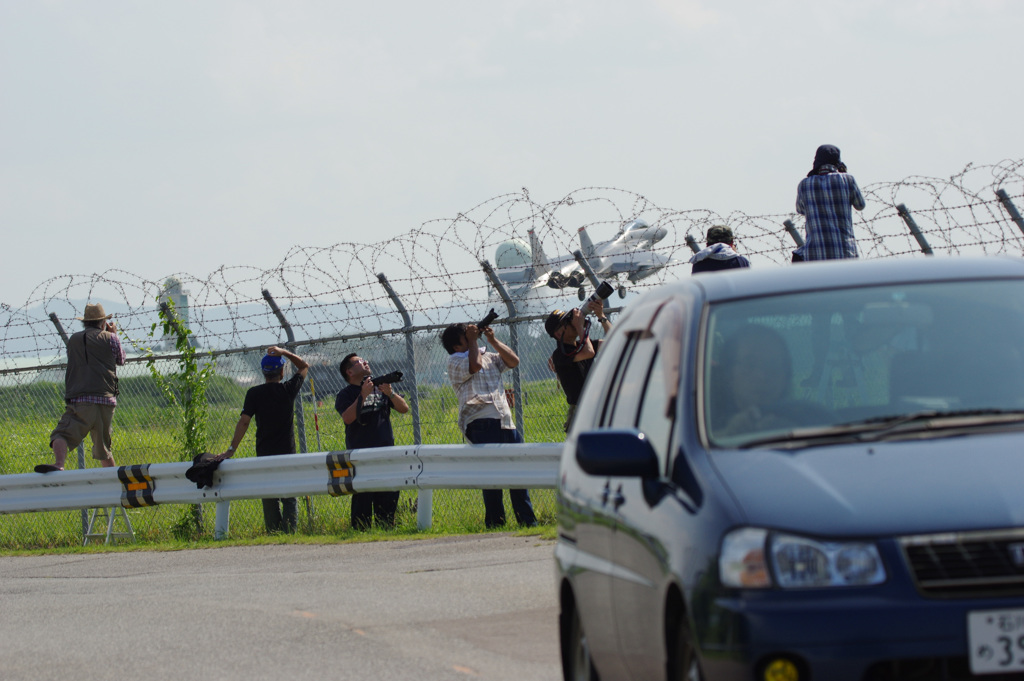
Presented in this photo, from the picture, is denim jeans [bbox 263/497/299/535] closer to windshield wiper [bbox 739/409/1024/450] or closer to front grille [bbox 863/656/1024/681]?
windshield wiper [bbox 739/409/1024/450]

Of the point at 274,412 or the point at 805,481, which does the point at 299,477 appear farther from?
the point at 805,481

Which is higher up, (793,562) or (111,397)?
(111,397)

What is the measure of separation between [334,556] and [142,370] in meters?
5.05

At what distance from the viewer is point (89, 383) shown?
46.4 feet

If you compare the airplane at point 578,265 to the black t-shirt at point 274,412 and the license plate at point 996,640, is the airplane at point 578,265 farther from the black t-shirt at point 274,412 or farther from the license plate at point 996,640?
the license plate at point 996,640

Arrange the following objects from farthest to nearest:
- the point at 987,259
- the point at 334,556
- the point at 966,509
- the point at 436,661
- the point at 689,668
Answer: the point at 334,556 → the point at 436,661 → the point at 987,259 → the point at 689,668 → the point at 966,509

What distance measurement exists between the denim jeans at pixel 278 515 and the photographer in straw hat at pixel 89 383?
200 centimetres

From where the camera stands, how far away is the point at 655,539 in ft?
12.8

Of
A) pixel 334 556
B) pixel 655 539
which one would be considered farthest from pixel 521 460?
pixel 655 539

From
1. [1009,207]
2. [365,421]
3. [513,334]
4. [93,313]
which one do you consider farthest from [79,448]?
[1009,207]

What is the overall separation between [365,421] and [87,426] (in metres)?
3.17

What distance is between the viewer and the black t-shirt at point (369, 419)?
42.2 ft

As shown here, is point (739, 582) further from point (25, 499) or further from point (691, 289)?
point (25, 499)

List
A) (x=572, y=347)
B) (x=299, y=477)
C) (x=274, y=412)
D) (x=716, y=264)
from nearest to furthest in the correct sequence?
(x=716, y=264) → (x=572, y=347) → (x=299, y=477) → (x=274, y=412)
